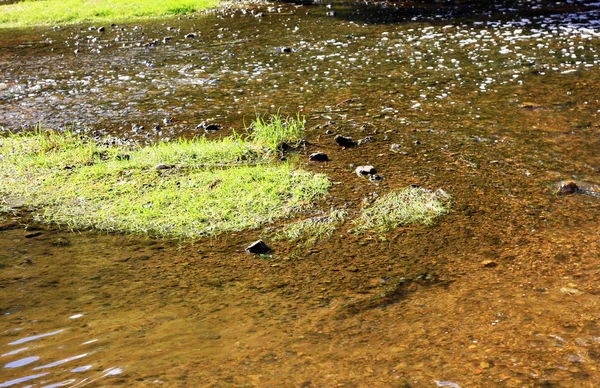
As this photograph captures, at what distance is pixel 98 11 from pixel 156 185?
1659 centimetres

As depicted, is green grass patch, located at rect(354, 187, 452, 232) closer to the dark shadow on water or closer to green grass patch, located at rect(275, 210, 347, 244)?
green grass patch, located at rect(275, 210, 347, 244)

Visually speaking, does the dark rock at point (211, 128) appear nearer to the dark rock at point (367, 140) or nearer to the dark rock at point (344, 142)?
the dark rock at point (344, 142)

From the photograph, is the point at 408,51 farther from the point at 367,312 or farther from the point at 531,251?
the point at 367,312

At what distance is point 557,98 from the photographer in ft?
29.6

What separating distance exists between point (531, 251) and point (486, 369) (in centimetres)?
178

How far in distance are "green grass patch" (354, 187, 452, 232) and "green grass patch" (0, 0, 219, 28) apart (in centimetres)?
1607

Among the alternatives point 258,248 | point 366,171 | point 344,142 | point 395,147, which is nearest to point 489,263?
point 258,248

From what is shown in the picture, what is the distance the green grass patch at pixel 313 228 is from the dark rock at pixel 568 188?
2.20 metres

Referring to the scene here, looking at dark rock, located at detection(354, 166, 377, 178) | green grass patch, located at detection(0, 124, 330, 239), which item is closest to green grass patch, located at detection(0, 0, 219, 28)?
green grass patch, located at detection(0, 124, 330, 239)

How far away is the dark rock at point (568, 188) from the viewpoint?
6.19m

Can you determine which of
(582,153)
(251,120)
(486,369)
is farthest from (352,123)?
(486,369)

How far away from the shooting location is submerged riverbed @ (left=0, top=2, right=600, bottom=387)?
3855mm

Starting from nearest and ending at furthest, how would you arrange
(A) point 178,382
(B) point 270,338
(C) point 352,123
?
(A) point 178,382
(B) point 270,338
(C) point 352,123

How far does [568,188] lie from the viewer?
20.4 feet
